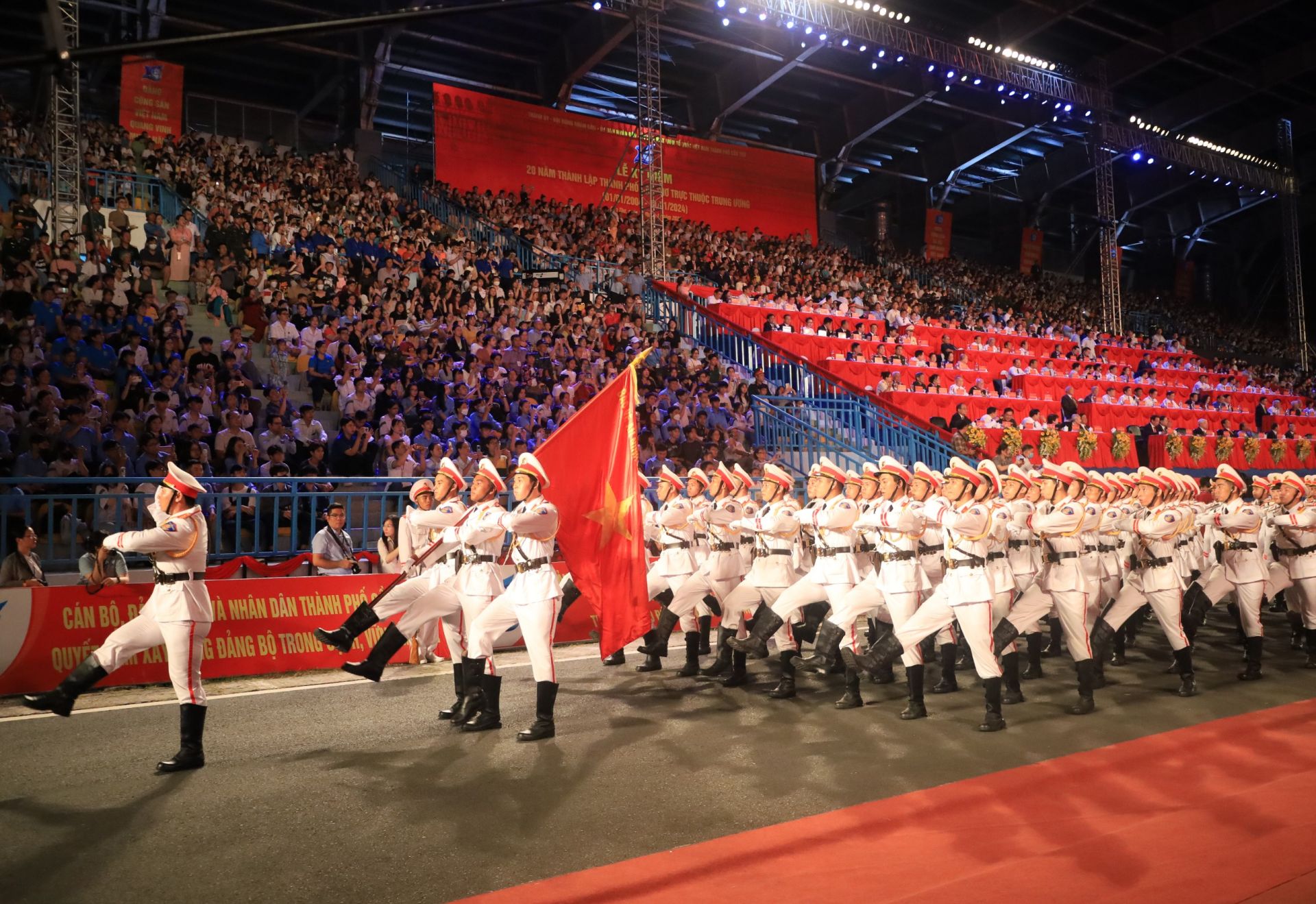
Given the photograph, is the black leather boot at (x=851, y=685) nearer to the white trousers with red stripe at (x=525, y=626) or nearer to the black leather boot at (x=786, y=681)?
the black leather boot at (x=786, y=681)

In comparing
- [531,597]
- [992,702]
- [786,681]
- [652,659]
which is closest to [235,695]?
[531,597]

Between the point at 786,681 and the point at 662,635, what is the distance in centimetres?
157

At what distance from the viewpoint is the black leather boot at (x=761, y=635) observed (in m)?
8.32

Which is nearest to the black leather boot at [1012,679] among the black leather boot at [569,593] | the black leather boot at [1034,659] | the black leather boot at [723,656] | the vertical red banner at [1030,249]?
the black leather boot at [1034,659]

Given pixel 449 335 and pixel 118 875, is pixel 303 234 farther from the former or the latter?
pixel 118 875

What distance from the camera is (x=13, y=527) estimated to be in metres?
8.77

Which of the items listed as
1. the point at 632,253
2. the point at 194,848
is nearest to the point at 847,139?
the point at 632,253

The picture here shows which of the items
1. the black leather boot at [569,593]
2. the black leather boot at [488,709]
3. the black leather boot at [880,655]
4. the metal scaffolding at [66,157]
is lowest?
the black leather boot at [488,709]

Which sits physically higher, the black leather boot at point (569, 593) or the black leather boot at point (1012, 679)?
the black leather boot at point (569, 593)

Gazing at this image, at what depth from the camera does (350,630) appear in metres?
7.14

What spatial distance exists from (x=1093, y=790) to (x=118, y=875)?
17.0ft

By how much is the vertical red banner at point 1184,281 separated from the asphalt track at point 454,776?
38.1 meters

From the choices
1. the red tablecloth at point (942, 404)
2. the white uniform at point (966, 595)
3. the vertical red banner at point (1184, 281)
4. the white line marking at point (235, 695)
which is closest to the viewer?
the white uniform at point (966, 595)

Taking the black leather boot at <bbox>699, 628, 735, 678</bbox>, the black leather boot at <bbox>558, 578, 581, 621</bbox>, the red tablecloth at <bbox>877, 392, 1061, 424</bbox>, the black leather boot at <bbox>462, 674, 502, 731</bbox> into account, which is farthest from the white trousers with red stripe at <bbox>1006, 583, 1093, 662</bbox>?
the red tablecloth at <bbox>877, 392, 1061, 424</bbox>
